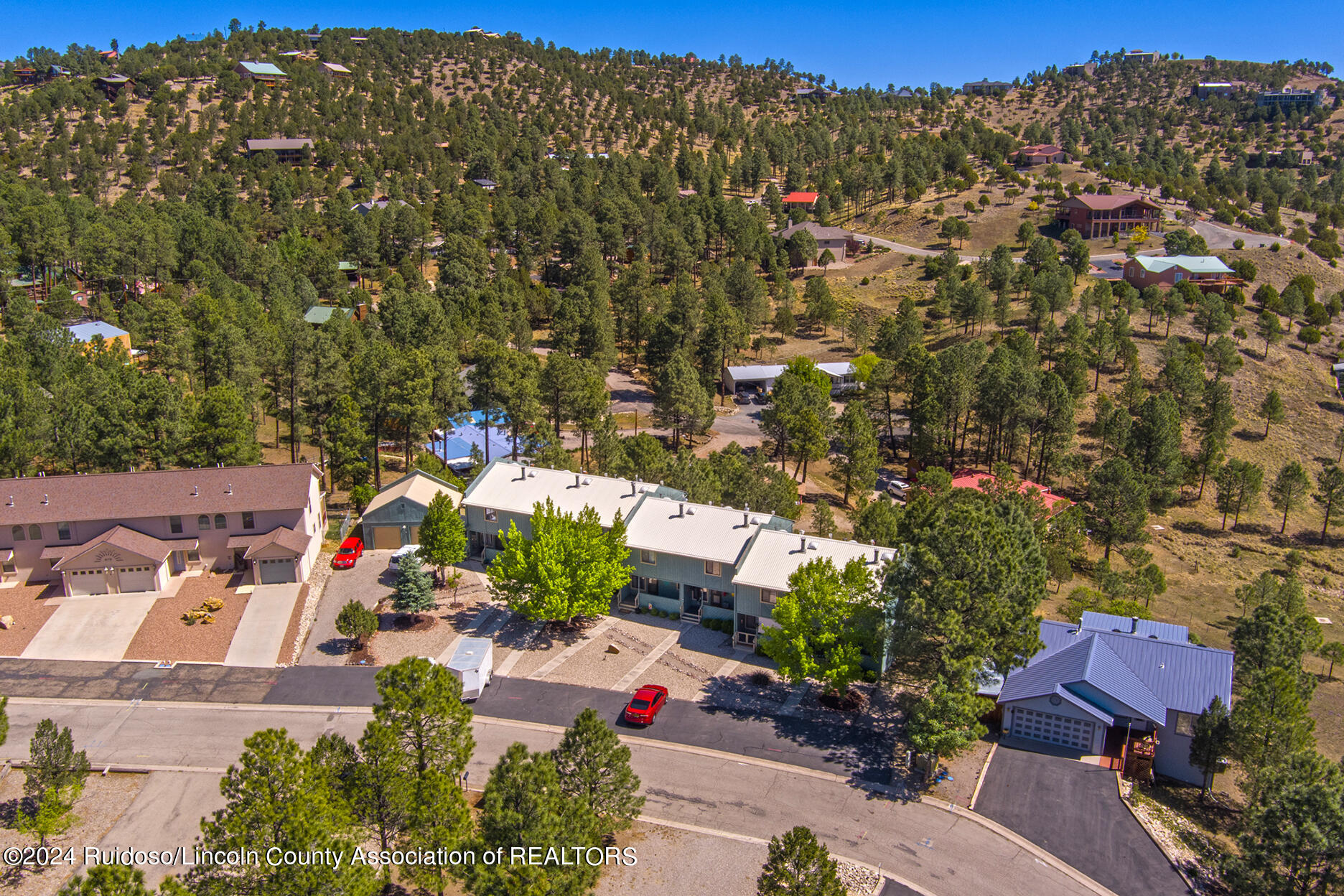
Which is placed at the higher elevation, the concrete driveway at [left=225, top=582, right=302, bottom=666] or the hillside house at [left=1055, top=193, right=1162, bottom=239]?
the hillside house at [left=1055, top=193, right=1162, bottom=239]

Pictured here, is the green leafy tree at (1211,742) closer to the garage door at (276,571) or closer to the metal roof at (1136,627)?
the metal roof at (1136,627)

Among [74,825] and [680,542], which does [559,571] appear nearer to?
[680,542]

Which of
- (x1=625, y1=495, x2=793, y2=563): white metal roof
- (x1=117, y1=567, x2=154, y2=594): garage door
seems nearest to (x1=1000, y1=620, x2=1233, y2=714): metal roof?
(x1=625, y1=495, x2=793, y2=563): white metal roof

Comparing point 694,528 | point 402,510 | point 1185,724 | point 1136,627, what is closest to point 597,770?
point 694,528

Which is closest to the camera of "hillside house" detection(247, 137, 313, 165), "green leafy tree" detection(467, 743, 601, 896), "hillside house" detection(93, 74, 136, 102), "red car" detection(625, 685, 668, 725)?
"green leafy tree" detection(467, 743, 601, 896)

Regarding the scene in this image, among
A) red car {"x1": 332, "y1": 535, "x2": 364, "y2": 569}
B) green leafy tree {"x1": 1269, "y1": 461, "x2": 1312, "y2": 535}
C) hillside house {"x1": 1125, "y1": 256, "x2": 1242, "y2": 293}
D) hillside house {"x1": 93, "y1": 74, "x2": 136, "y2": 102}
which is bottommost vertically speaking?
red car {"x1": 332, "y1": 535, "x2": 364, "y2": 569}

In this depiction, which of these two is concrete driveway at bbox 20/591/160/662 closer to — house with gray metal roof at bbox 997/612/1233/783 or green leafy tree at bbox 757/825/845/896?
green leafy tree at bbox 757/825/845/896
